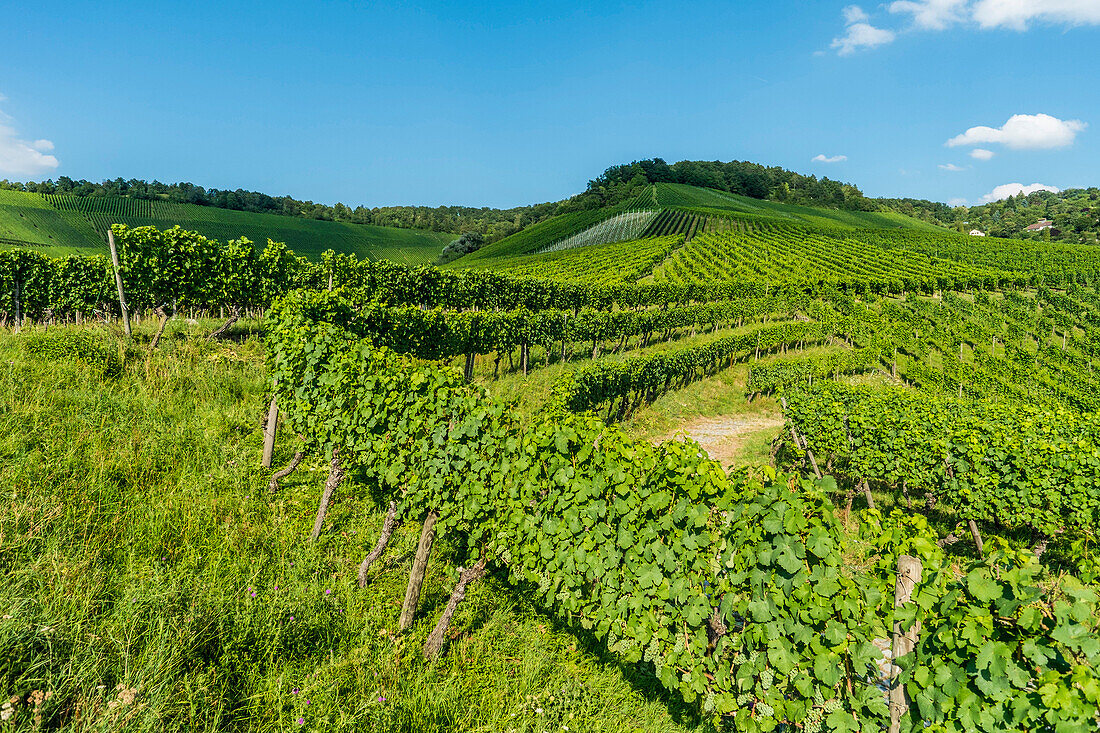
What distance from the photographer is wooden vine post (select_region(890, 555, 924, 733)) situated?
308cm

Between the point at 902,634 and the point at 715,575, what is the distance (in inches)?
48.4

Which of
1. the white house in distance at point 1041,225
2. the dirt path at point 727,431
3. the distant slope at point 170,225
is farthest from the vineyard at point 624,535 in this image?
the white house in distance at point 1041,225

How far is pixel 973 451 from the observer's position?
8.50m

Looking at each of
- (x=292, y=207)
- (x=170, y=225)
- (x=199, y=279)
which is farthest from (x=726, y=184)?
(x=199, y=279)

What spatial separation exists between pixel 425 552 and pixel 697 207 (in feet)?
353

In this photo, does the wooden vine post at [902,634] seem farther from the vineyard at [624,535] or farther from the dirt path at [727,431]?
the dirt path at [727,431]

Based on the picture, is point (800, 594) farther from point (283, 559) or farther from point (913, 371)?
point (913, 371)

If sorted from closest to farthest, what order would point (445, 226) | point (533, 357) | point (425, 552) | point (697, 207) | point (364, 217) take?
1. point (425, 552)
2. point (533, 357)
3. point (697, 207)
4. point (364, 217)
5. point (445, 226)

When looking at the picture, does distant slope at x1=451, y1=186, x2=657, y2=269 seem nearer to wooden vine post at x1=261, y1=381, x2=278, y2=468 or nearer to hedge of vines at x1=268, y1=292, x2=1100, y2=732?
wooden vine post at x1=261, y1=381, x2=278, y2=468

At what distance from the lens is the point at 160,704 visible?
10.3ft

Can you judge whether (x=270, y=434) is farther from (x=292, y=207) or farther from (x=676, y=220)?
(x=292, y=207)

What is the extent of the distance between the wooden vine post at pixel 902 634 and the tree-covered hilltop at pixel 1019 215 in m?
150

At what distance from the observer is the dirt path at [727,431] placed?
14823mm

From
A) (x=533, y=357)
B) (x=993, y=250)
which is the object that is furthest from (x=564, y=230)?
(x=533, y=357)
